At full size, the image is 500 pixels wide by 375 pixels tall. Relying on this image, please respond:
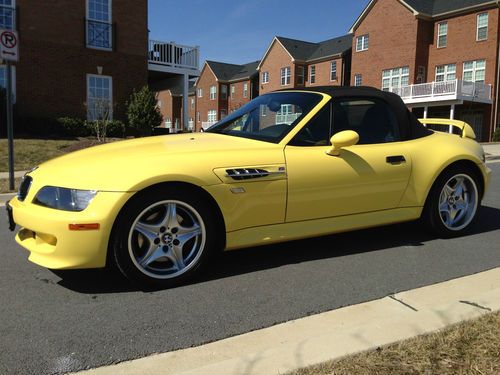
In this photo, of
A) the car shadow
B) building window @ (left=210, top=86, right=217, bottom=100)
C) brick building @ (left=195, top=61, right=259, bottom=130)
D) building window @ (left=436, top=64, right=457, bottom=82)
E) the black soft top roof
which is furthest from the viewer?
building window @ (left=210, top=86, right=217, bottom=100)

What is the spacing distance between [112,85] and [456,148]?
679 inches

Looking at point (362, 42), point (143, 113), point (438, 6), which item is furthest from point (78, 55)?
point (438, 6)

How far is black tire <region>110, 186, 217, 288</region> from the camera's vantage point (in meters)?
3.32

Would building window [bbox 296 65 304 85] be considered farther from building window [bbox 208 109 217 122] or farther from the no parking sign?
the no parking sign

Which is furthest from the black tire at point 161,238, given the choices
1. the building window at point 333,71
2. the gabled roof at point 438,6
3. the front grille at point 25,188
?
the building window at point 333,71

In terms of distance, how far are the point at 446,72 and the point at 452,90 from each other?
5.14 metres

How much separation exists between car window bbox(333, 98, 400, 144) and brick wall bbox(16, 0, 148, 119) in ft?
52.9

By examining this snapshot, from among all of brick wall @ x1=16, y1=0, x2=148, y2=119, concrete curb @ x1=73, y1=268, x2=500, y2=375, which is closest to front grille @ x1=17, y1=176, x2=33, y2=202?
concrete curb @ x1=73, y1=268, x2=500, y2=375

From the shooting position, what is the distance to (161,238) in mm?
3498

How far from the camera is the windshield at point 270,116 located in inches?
166

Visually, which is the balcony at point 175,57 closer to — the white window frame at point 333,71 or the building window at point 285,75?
the white window frame at point 333,71

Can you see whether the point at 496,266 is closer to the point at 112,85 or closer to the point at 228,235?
the point at 228,235

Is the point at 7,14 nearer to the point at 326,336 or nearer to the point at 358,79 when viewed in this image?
the point at 326,336

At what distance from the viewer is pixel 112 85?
65.0ft
